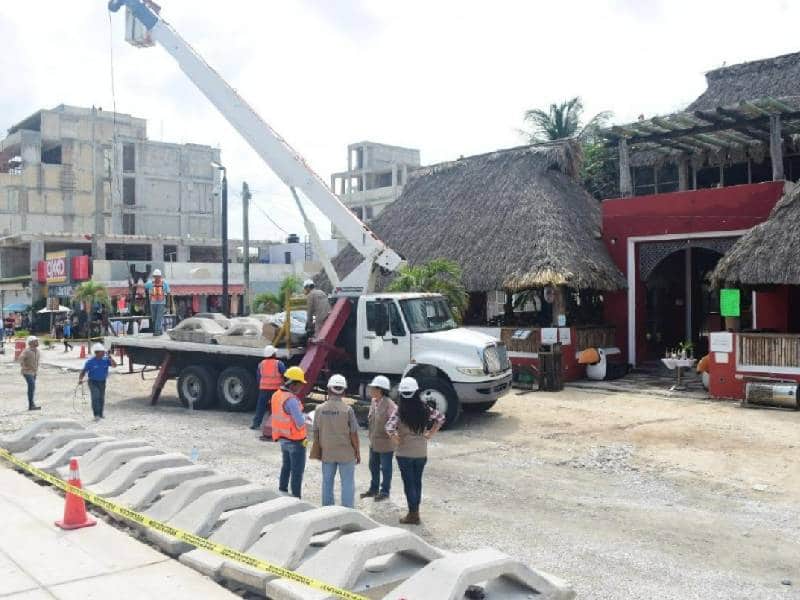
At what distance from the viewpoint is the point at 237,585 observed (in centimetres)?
665

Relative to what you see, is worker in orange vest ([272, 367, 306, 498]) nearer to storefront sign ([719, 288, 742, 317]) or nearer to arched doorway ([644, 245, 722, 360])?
storefront sign ([719, 288, 742, 317])

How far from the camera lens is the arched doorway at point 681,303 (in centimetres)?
2348

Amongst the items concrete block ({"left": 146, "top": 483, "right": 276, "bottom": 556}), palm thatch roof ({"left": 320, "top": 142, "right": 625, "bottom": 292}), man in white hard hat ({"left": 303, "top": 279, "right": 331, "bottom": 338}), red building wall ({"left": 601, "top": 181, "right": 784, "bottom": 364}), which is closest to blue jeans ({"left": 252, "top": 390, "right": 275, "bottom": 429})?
man in white hard hat ({"left": 303, "top": 279, "right": 331, "bottom": 338})

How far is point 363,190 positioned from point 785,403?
65372mm

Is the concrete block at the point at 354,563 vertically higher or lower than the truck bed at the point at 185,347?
lower

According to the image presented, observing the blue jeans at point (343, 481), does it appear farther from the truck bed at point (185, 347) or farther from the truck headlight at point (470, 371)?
the truck bed at point (185, 347)

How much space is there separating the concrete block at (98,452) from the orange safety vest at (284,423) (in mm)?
3116

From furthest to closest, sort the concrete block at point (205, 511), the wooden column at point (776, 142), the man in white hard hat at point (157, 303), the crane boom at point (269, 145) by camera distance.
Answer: the man in white hard hat at point (157, 303) < the wooden column at point (776, 142) < the crane boom at point (269, 145) < the concrete block at point (205, 511)

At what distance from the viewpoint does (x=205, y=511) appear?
771cm

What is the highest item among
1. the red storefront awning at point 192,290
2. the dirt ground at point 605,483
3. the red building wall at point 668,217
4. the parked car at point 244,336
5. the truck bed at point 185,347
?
the red building wall at point 668,217

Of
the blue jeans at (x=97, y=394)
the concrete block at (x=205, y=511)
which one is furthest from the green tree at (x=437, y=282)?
the concrete block at (x=205, y=511)

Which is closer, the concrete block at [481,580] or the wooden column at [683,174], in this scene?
the concrete block at [481,580]

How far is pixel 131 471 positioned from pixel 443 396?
19.6 feet

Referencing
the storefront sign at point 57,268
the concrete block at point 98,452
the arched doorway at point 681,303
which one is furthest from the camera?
the storefront sign at point 57,268
